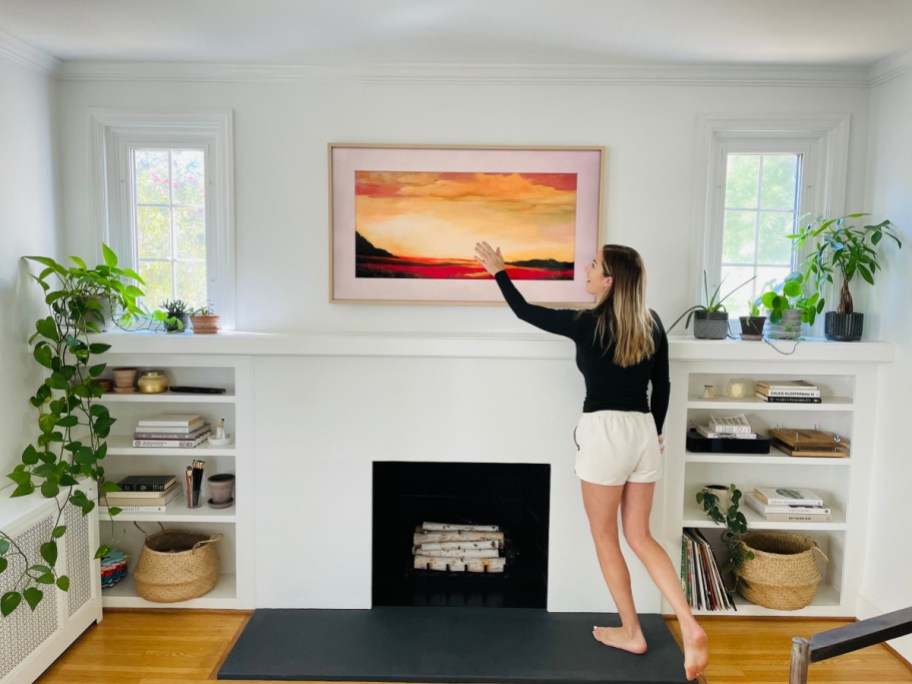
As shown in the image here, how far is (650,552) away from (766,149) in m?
1.93

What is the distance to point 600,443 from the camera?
8.34 ft

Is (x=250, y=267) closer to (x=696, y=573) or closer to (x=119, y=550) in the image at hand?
(x=119, y=550)

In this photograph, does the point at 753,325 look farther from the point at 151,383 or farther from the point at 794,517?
the point at 151,383

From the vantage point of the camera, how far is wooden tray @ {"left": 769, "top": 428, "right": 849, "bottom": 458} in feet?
10.2

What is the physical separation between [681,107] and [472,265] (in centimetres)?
117

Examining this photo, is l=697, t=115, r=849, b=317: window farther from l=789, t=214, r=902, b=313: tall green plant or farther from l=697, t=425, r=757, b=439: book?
l=697, t=425, r=757, b=439: book

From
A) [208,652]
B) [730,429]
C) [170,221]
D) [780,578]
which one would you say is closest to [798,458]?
[730,429]

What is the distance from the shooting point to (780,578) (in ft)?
10.1

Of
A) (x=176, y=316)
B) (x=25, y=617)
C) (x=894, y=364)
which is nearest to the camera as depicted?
(x=25, y=617)

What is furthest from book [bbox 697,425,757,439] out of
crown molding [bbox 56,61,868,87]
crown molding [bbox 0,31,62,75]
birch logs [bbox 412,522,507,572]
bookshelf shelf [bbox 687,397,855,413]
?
crown molding [bbox 0,31,62,75]

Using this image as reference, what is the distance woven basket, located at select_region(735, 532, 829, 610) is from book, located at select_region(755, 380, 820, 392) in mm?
706

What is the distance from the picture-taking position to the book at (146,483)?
3.11 metres

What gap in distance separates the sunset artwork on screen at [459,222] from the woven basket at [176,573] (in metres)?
1.41

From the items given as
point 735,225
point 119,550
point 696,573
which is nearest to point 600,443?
point 696,573
